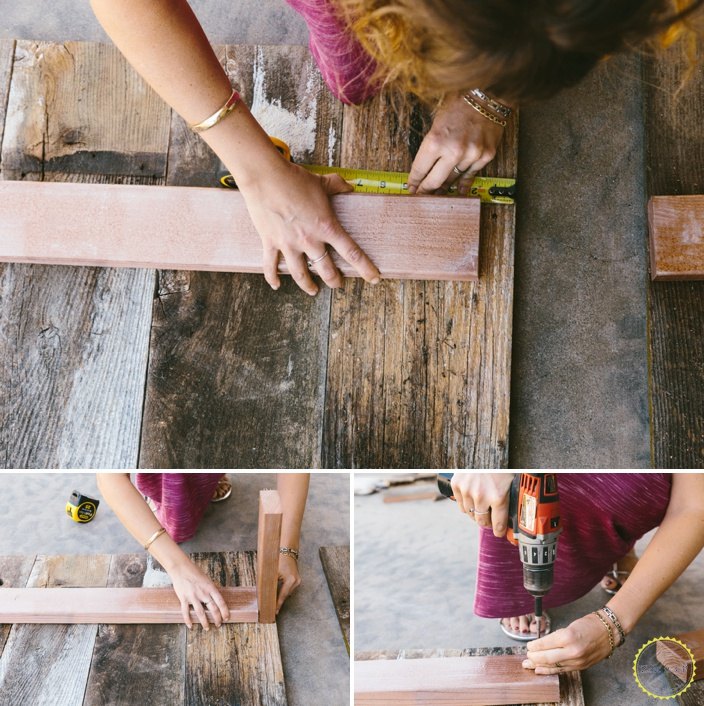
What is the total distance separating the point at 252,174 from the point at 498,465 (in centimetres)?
87

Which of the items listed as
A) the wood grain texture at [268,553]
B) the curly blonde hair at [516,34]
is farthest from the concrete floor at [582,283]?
the curly blonde hair at [516,34]

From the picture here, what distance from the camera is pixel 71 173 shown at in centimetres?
172

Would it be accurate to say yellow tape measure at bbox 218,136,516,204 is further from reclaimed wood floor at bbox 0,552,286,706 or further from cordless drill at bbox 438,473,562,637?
reclaimed wood floor at bbox 0,552,286,706

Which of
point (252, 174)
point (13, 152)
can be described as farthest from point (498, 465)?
point (13, 152)

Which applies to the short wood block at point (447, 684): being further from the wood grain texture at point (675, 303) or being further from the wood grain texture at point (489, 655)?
the wood grain texture at point (675, 303)

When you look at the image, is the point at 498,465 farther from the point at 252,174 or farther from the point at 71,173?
the point at 71,173

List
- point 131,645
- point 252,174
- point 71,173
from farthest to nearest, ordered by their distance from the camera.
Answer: point 71,173 < point 131,645 < point 252,174

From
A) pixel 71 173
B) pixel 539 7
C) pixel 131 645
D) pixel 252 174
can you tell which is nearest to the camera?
pixel 539 7

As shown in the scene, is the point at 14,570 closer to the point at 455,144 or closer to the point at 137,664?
the point at 137,664

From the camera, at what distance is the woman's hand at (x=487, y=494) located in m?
1.35

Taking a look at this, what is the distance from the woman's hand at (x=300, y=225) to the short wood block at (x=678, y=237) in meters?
0.69

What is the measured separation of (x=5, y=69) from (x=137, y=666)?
1528mm

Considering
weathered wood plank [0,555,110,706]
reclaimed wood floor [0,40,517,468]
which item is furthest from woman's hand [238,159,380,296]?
weathered wood plank [0,555,110,706]

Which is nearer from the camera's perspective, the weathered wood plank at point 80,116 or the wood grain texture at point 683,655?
the wood grain texture at point 683,655
